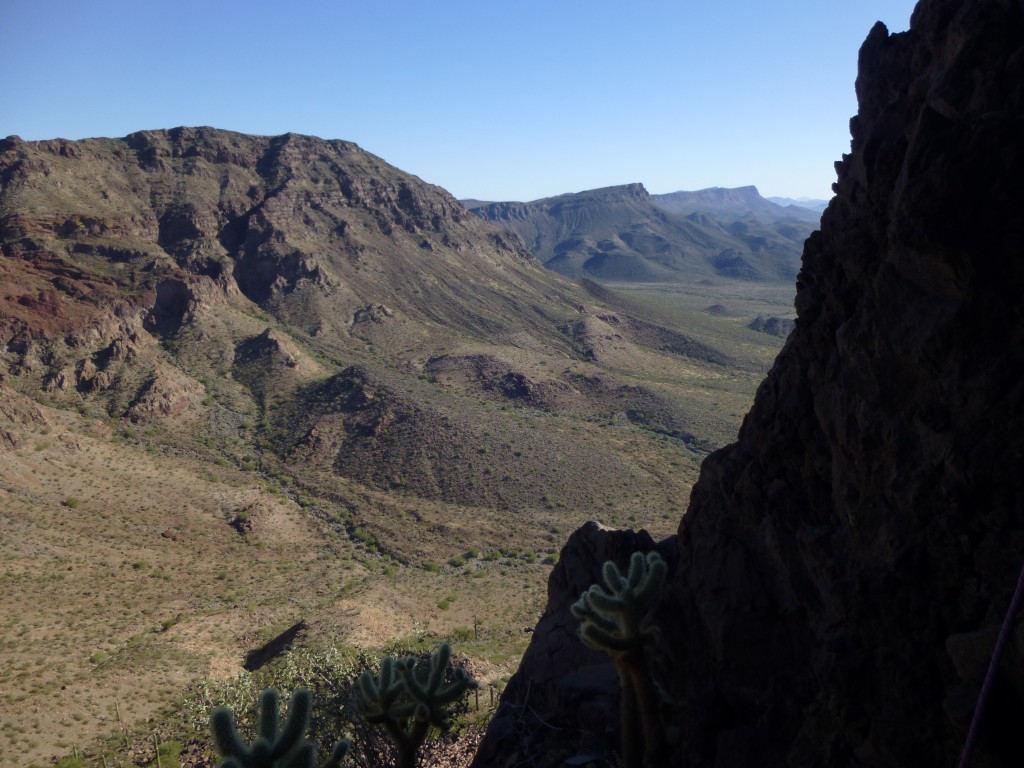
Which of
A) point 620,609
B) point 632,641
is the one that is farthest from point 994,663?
point 620,609

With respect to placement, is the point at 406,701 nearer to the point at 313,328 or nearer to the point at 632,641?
the point at 632,641

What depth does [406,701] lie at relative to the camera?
578 inches

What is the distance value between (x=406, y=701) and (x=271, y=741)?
15.5 feet

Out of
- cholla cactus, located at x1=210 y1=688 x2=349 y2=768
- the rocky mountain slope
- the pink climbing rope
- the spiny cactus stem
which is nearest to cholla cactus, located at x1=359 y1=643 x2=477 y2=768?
cholla cactus, located at x1=210 y1=688 x2=349 y2=768

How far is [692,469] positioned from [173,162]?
9012 cm

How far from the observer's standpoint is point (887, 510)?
8.91 metres

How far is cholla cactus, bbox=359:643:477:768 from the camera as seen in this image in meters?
14.0

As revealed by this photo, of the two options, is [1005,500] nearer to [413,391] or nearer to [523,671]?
[523,671]

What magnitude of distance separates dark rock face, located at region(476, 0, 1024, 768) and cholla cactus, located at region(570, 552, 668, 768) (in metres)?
0.64

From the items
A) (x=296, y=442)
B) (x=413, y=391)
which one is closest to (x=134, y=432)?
(x=296, y=442)

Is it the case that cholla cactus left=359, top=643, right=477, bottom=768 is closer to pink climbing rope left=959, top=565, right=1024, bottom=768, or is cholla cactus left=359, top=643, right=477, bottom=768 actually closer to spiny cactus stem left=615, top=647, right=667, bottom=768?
spiny cactus stem left=615, top=647, right=667, bottom=768

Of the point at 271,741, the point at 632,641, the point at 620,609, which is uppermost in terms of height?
the point at 620,609

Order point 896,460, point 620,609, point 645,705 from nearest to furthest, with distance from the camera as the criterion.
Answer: point 896,460, point 645,705, point 620,609

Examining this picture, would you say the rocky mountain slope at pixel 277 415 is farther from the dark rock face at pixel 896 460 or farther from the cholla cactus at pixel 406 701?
the dark rock face at pixel 896 460
